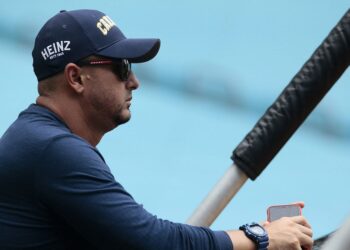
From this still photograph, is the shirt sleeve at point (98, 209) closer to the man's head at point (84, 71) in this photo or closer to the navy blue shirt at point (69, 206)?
the navy blue shirt at point (69, 206)

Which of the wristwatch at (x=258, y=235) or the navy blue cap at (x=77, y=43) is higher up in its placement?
the navy blue cap at (x=77, y=43)

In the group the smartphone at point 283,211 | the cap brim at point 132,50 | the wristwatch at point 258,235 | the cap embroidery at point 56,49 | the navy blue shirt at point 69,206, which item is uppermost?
the cap brim at point 132,50

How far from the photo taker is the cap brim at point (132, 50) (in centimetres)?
264

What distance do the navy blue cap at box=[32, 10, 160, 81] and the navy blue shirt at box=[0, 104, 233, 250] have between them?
22 cm

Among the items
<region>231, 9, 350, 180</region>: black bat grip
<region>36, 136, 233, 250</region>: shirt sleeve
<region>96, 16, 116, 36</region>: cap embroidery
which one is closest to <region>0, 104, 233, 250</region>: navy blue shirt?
<region>36, 136, 233, 250</region>: shirt sleeve

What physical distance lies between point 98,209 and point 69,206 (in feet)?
0.23

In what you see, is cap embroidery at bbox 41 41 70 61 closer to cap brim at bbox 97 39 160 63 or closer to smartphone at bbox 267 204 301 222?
cap brim at bbox 97 39 160 63

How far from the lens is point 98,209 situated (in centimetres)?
237

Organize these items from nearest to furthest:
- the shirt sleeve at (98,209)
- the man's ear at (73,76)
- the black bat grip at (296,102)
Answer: the shirt sleeve at (98,209)
the black bat grip at (296,102)
the man's ear at (73,76)

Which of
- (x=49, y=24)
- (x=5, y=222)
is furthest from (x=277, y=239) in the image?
(x=49, y=24)

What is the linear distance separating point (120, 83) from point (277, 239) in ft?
1.95

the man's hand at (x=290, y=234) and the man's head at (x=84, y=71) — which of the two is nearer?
the man's hand at (x=290, y=234)

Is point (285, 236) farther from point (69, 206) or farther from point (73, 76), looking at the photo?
point (73, 76)

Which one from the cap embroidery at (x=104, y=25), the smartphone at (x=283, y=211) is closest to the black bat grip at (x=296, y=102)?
the smartphone at (x=283, y=211)
